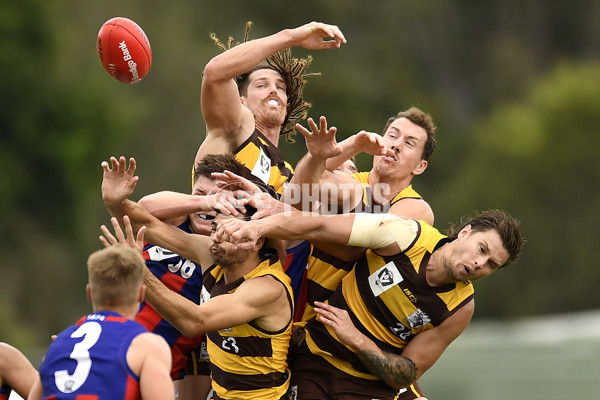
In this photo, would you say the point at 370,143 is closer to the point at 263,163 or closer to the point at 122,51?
the point at 263,163

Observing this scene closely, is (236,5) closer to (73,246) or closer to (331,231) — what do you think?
(73,246)

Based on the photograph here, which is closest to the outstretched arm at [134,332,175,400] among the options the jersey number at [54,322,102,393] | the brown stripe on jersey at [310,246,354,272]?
the jersey number at [54,322,102,393]

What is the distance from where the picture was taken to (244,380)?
288 inches

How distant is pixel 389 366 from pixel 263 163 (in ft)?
6.06

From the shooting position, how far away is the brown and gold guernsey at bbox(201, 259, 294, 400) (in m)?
7.31

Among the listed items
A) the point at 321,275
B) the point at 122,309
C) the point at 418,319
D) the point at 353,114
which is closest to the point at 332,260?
the point at 321,275

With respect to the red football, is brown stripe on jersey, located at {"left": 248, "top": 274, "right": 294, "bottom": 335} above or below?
below

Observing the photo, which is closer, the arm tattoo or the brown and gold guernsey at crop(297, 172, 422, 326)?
the arm tattoo

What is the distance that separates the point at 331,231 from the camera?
7.37 metres

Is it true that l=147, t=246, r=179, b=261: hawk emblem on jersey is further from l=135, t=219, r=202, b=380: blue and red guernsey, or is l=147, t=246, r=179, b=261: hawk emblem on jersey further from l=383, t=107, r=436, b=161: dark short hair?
l=383, t=107, r=436, b=161: dark short hair

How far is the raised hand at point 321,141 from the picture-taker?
7406 millimetres

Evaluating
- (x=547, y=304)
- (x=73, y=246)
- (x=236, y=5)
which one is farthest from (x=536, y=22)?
(x=73, y=246)

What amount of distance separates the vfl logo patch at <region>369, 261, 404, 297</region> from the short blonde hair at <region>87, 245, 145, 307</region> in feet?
6.95

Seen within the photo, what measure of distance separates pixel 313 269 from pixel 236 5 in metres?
36.5
